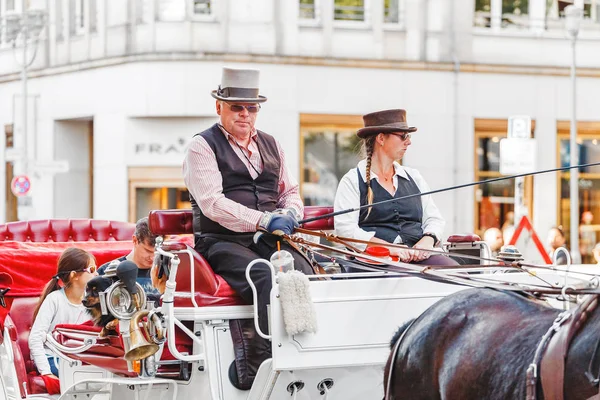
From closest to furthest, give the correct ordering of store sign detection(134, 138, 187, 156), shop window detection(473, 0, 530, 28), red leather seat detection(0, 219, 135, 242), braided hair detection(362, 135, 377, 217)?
1. braided hair detection(362, 135, 377, 217)
2. red leather seat detection(0, 219, 135, 242)
3. store sign detection(134, 138, 187, 156)
4. shop window detection(473, 0, 530, 28)

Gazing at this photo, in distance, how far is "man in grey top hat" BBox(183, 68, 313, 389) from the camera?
5.70 m

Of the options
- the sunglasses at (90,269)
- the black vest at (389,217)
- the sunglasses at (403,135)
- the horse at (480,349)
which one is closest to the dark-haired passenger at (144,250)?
the sunglasses at (90,269)

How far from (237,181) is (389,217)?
89cm

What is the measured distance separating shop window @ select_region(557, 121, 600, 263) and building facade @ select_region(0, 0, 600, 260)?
32 millimetres

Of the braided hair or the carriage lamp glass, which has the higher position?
the braided hair

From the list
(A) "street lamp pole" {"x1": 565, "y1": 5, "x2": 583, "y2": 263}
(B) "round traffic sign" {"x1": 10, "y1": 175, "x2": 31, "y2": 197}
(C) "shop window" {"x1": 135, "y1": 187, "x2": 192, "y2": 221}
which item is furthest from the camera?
(C) "shop window" {"x1": 135, "y1": 187, "x2": 192, "y2": 221}

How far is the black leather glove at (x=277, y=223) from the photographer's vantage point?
5750 millimetres

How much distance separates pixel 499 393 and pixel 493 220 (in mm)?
18103

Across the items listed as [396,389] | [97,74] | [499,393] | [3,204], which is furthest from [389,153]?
[3,204]

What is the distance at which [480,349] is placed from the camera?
4434 millimetres

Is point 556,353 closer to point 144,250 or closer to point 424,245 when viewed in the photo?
point 424,245

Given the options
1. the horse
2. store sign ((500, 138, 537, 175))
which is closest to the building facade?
store sign ((500, 138, 537, 175))

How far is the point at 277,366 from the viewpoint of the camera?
5277 mm

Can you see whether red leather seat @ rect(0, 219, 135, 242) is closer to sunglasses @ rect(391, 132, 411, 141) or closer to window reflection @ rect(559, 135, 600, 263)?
sunglasses @ rect(391, 132, 411, 141)
